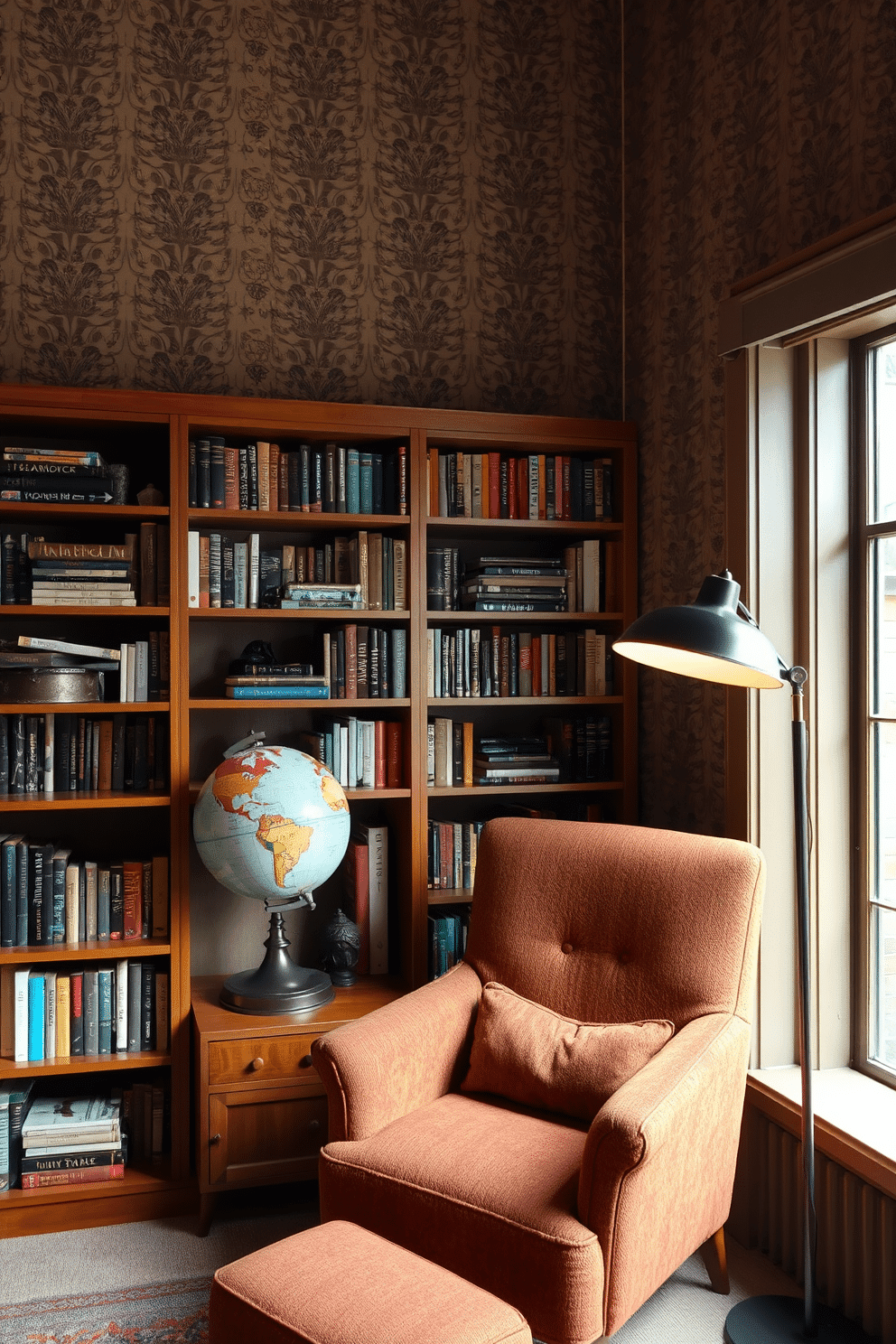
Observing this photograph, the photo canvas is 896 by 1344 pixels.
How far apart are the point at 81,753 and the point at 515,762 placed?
117 centimetres

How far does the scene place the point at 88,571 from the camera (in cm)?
262

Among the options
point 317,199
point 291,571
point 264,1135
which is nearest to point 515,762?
point 291,571

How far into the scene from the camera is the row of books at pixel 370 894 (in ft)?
9.52

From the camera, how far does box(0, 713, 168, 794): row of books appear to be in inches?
103

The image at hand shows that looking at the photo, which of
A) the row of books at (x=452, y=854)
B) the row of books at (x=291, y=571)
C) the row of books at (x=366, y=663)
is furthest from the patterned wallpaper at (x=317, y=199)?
the row of books at (x=452, y=854)

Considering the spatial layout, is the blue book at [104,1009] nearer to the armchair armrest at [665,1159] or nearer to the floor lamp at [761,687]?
the armchair armrest at [665,1159]

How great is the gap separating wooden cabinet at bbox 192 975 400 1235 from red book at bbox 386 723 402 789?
64 cm

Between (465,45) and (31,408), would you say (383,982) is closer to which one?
(31,408)

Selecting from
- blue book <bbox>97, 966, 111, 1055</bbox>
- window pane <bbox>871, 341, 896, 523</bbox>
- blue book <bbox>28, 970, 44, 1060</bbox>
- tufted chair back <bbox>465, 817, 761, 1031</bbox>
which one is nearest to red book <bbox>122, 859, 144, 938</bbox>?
blue book <bbox>97, 966, 111, 1055</bbox>

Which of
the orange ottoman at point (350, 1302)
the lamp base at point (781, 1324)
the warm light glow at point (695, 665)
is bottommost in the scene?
the lamp base at point (781, 1324)

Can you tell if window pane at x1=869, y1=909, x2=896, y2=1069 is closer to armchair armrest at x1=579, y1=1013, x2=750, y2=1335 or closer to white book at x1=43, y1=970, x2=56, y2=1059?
armchair armrest at x1=579, y1=1013, x2=750, y2=1335

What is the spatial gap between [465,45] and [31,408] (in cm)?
173

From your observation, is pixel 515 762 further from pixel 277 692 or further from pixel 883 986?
pixel 883 986

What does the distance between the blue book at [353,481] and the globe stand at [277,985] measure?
1.04 metres
